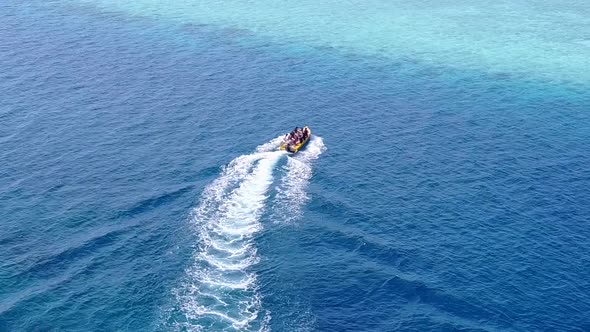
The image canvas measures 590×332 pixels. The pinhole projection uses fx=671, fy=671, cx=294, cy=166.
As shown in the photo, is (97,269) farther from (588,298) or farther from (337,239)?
(588,298)

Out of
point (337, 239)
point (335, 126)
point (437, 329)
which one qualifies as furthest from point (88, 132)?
point (437, 329)

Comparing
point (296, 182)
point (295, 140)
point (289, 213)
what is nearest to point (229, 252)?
point (289, 213)

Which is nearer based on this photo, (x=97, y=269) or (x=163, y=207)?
(x=97, y=269)

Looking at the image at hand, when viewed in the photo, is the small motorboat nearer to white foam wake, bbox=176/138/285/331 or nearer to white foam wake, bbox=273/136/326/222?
white foam wake, bbox=273/136/326/222

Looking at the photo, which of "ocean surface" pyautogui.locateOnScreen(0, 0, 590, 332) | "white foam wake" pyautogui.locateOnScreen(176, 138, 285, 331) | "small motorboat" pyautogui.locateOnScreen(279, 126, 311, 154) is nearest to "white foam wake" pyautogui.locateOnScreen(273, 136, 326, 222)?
"ocean surface" pyautogui.locateOnScreen(0, 0, 590, 332)

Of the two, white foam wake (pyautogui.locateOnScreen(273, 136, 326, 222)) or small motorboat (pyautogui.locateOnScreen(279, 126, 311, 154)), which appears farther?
small motorboat (pyautogui.locateOnScreen(279, 126, 311, 154))

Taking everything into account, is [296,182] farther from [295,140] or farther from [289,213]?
[295,140]

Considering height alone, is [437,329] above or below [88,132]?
below

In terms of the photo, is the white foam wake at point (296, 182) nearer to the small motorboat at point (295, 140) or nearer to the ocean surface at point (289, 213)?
the ocean surface at point (289, 213)
